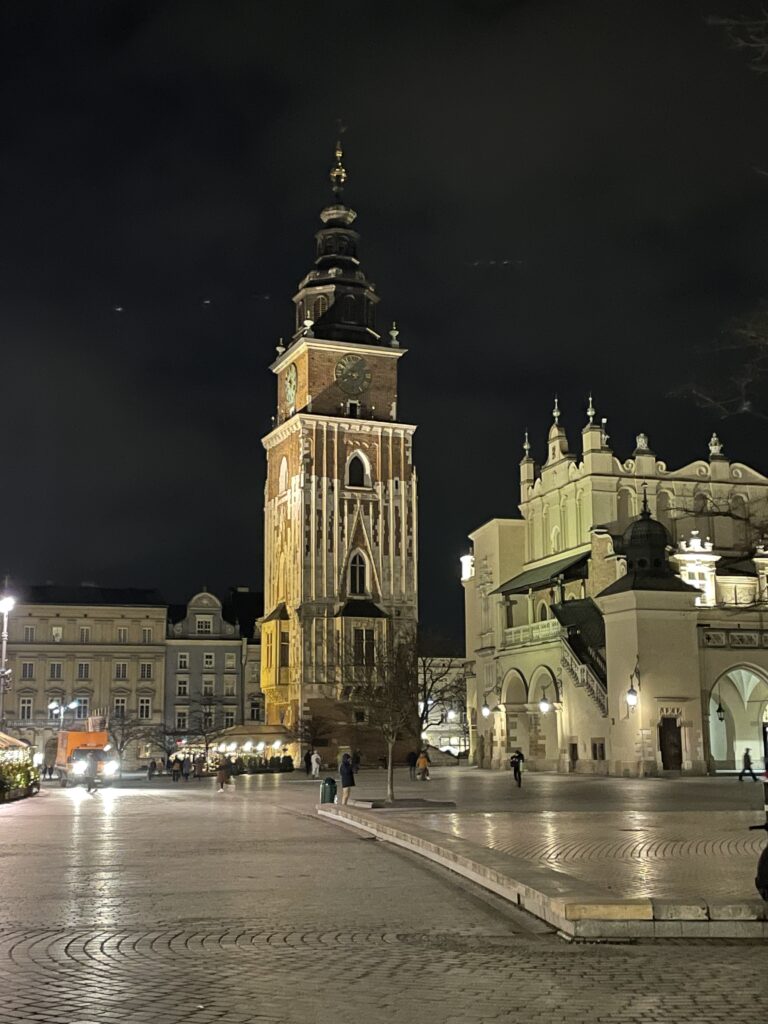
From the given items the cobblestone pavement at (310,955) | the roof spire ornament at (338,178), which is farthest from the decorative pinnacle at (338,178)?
the cobblestone pavement at (310,955)

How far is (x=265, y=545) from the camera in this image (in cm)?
9462

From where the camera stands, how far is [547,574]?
64500mm

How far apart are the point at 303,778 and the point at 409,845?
44.3 metres

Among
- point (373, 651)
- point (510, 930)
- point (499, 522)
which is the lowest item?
point (510, 930)

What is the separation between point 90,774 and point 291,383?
45747mm

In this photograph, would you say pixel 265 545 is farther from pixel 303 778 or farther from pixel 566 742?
pixel 566 742

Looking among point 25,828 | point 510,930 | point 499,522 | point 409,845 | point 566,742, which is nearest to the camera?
point 510,930

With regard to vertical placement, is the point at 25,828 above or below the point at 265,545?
below

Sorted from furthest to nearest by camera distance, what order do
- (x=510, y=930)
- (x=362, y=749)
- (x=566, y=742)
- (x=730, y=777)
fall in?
(x=362, y=749), (x=566, y=742), (x=730, y=777), (x=510, y=930)

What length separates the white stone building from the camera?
169ft

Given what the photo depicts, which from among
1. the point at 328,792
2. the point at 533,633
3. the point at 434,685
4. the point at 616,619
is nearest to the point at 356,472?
the point at 434,685

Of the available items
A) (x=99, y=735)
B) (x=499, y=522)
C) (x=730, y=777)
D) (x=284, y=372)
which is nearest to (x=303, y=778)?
(x=99, y=735)

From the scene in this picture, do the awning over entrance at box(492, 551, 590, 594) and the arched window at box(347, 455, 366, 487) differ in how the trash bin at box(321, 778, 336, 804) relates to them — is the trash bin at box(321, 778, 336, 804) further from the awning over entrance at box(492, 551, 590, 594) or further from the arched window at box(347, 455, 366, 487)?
→ the arched window at box(347, 455, 366, 487)

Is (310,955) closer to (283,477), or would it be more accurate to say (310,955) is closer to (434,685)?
(283,477)
